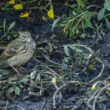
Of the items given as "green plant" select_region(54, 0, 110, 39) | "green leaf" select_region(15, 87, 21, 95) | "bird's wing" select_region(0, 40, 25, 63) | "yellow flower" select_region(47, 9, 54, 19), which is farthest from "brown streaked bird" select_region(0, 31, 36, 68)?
"yellow flower" select_region(47, 9, 54, 19)

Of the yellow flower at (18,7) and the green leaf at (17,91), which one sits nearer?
the green leaf at (17,91)

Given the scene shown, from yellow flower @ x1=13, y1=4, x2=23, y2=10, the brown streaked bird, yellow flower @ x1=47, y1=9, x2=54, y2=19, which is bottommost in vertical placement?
the brown streaked bird

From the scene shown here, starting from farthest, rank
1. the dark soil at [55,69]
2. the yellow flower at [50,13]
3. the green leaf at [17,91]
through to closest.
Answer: the yellow flower at [50,13] → the green leaf at [17,91] → the dark soil at [55,69]

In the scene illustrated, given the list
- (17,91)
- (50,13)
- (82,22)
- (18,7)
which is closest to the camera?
(17,91)

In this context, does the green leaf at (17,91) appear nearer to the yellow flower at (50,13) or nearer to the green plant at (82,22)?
the green plant at (82,22)

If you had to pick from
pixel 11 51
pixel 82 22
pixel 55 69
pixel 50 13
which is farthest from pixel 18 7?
pixel 55 69

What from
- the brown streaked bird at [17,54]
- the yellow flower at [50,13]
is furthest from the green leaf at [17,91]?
the yellow flower at [50,13]

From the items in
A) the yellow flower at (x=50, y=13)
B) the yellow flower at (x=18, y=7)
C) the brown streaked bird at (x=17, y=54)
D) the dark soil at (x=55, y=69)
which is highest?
the yellow flower at (x=18, y=7)

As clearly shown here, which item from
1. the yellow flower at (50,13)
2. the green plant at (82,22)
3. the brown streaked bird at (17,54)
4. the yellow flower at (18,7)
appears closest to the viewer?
the brown streaked bird at (17,54)

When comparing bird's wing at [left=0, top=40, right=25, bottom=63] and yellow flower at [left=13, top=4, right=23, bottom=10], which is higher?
yellow flower at [left=13, top=4, right=23, bottom=10]

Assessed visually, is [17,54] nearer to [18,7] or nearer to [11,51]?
[11,51]

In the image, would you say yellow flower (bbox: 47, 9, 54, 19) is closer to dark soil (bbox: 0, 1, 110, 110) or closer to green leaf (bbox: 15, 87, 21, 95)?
dark soil (bbox: 0, 1, 110, 110)

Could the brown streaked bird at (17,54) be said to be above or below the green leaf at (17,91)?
above

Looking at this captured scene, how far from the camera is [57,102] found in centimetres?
580
